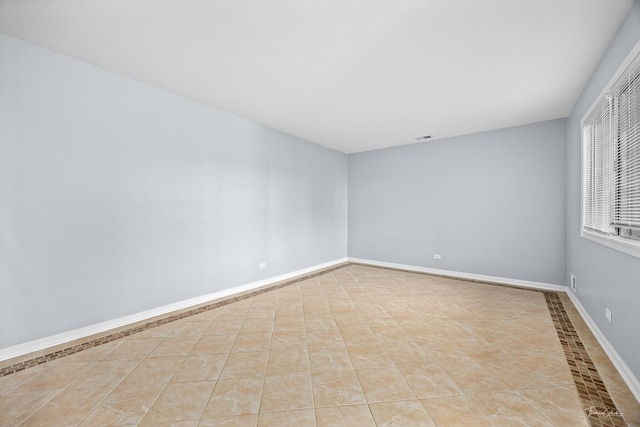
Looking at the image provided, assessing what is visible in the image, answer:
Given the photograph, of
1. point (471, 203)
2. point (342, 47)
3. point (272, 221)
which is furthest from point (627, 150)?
point (272, 221)

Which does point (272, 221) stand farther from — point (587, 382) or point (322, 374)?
point (587, 382)

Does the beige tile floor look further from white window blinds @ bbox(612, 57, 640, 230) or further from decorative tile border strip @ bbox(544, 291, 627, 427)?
white window blinds @ bbox(612, 57, 640, 230)

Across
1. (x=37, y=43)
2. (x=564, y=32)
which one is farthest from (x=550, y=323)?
(x=37, y=43)

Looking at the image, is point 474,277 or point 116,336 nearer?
point 116,336

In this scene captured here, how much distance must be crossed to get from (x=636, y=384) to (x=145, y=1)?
439 centimetres

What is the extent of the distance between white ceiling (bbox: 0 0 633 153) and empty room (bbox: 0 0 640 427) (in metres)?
0.02

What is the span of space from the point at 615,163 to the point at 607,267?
97 cm

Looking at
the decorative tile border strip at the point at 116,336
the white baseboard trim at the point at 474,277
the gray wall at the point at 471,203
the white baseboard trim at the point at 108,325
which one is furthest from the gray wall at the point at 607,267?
the white baseboard trim at the point at 108,325

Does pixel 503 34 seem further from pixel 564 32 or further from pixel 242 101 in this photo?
pixel 242 101

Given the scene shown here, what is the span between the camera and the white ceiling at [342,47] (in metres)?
→ 2.00

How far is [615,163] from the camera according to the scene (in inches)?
96.9

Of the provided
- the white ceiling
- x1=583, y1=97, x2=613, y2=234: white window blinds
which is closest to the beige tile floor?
x1=583, y1=97, x2=613, y2=234: white window blinds

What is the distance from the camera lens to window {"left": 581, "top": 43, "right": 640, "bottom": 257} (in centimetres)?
202

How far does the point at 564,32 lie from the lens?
2.23 metres
